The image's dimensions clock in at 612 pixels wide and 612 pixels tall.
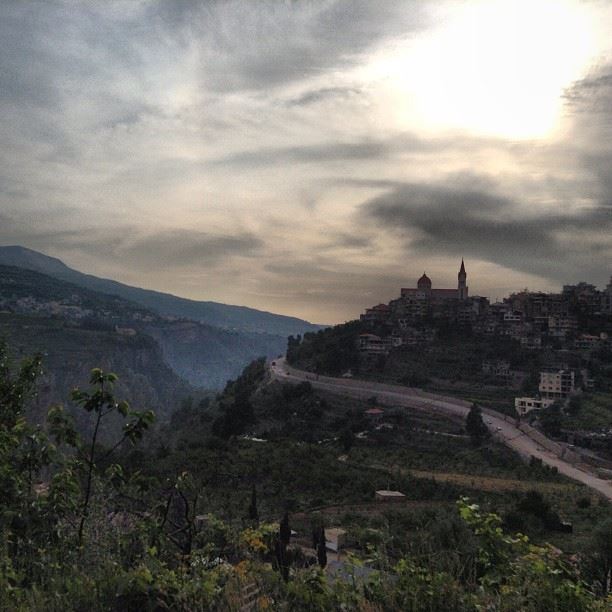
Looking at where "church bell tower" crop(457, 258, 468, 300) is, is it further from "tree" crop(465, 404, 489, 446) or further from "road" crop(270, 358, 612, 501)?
"tree" crop(465, 404, 489, 446)

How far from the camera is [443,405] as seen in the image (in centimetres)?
5191

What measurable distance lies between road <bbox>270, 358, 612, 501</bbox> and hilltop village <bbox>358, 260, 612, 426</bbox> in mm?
5039

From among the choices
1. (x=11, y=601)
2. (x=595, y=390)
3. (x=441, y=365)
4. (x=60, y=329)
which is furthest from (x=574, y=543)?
(x=60, y=329)

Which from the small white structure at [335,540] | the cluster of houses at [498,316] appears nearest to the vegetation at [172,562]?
the small white structure at [335,540]

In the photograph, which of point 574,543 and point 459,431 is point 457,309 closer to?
point 459,431

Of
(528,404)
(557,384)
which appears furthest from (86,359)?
(557,384)

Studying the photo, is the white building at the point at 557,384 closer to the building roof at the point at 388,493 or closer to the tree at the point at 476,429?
the tree at the point at 476,429

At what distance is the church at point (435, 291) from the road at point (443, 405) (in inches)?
949

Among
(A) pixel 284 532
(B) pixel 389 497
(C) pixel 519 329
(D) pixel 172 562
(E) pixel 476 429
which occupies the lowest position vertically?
(B) pixel 389 497

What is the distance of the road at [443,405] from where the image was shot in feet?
121

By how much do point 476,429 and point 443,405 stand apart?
9.19 m

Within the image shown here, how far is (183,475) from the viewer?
537 cm

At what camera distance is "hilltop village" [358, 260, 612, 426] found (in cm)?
5347

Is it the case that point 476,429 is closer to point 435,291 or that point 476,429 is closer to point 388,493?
point 388,493
